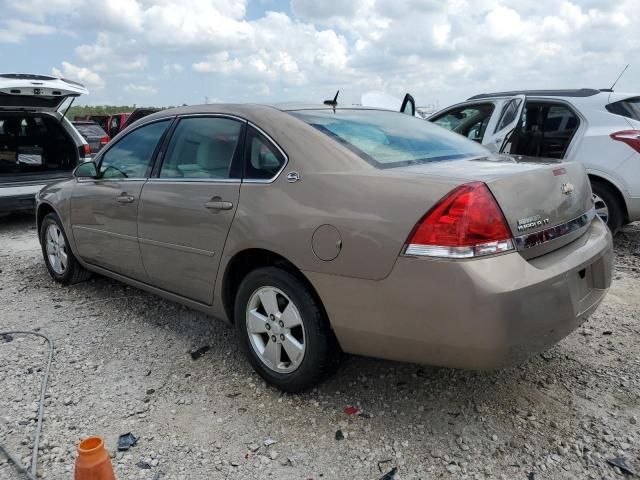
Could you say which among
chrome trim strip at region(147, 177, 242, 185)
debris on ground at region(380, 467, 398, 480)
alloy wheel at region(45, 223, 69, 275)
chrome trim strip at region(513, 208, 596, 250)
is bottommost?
debris on ground at region(380, 467, 398, 480)

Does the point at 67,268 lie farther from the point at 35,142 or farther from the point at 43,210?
the point at 35,142

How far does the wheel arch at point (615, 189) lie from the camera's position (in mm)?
5484

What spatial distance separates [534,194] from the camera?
2408 mm

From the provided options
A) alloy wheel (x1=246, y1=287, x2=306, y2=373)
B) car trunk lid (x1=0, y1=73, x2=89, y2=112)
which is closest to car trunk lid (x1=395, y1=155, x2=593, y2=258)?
alloy wheel (x1=246, y1=287, x2=306, y2=373)

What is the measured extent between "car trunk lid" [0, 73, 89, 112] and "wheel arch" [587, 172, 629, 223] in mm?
5913

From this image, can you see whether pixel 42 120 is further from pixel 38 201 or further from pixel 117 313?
pixel 117 313

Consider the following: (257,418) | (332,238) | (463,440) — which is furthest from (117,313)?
(463,440)

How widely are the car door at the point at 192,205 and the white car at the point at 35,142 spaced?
3.72m

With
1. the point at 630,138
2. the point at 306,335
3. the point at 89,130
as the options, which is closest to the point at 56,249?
the point at 306,335

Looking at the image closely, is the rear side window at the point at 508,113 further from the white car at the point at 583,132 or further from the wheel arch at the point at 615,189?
the wheel arch at the point at 615,189

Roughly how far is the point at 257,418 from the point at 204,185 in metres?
1.35

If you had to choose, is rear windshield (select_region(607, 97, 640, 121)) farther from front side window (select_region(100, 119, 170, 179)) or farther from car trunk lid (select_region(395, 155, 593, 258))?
front side window (select_region(100, 119, 170, 179))

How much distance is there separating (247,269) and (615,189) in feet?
14.1

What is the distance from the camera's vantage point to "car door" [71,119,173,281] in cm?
371
